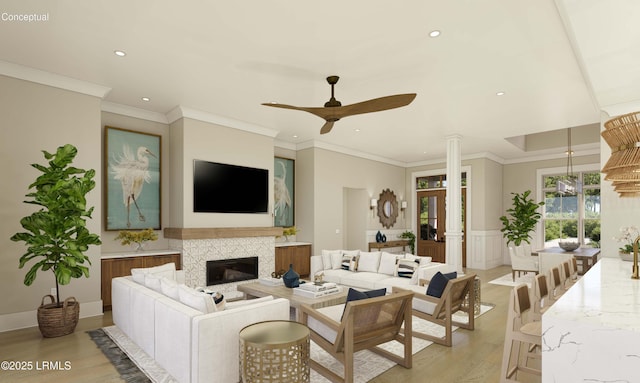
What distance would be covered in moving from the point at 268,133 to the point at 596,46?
542 centimetres

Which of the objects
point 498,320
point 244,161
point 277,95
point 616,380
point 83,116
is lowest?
point 498,320

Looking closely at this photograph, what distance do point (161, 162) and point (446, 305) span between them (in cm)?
501

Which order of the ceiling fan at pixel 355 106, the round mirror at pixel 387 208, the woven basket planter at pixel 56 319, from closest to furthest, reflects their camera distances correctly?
the ceiling fan at pixel 355 106
the woven basket planter at pixel 56 319
the round mirror at pixel 387 208

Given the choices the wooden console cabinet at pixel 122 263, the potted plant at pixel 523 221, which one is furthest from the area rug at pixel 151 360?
the potted plant at pixel 523 221

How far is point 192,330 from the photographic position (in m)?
2.67

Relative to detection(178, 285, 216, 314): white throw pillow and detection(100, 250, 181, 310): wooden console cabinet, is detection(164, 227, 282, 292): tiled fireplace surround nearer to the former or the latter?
detection(100, 250, 181, 310): wooden console cabinet

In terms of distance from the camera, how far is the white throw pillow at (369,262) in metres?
6.34

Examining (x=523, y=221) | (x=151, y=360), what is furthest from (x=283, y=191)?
(x=523, y=221)

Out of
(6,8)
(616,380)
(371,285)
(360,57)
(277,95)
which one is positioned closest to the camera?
(616,380)

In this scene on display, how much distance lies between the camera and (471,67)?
4203mm

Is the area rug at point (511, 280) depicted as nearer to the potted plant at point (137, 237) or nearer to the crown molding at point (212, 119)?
the crown molding at point (212, 119)

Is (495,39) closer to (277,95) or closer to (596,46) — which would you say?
(596,46)

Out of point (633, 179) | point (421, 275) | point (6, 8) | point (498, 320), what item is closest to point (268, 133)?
point (421, 275)

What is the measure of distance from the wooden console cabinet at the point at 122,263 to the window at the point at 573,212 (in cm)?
878
